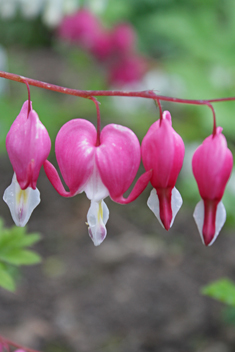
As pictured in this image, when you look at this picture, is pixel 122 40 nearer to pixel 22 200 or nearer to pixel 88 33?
pixel 88 33

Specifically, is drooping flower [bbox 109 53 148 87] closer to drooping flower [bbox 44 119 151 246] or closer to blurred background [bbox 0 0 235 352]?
blurred background [bbox 0 0 235 352]

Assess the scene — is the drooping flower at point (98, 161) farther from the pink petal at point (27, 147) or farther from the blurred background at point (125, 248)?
the blurred background at point (125, 248)

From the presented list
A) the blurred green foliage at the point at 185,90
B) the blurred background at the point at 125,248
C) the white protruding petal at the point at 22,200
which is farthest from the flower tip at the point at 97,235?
the blurred green foliage at the point at 185,90

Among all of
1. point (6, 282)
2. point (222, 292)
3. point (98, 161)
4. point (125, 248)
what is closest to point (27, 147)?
point (98, 161)

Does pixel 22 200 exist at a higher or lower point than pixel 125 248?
higher

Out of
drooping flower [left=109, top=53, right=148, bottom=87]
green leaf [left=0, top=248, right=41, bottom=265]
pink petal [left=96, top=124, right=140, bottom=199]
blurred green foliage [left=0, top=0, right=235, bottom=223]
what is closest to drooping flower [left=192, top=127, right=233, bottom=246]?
pink petal [left=96, top=124, right=140, bottom=199]

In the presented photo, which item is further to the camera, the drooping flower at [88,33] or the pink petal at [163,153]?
the drooping flower at [88,33]
